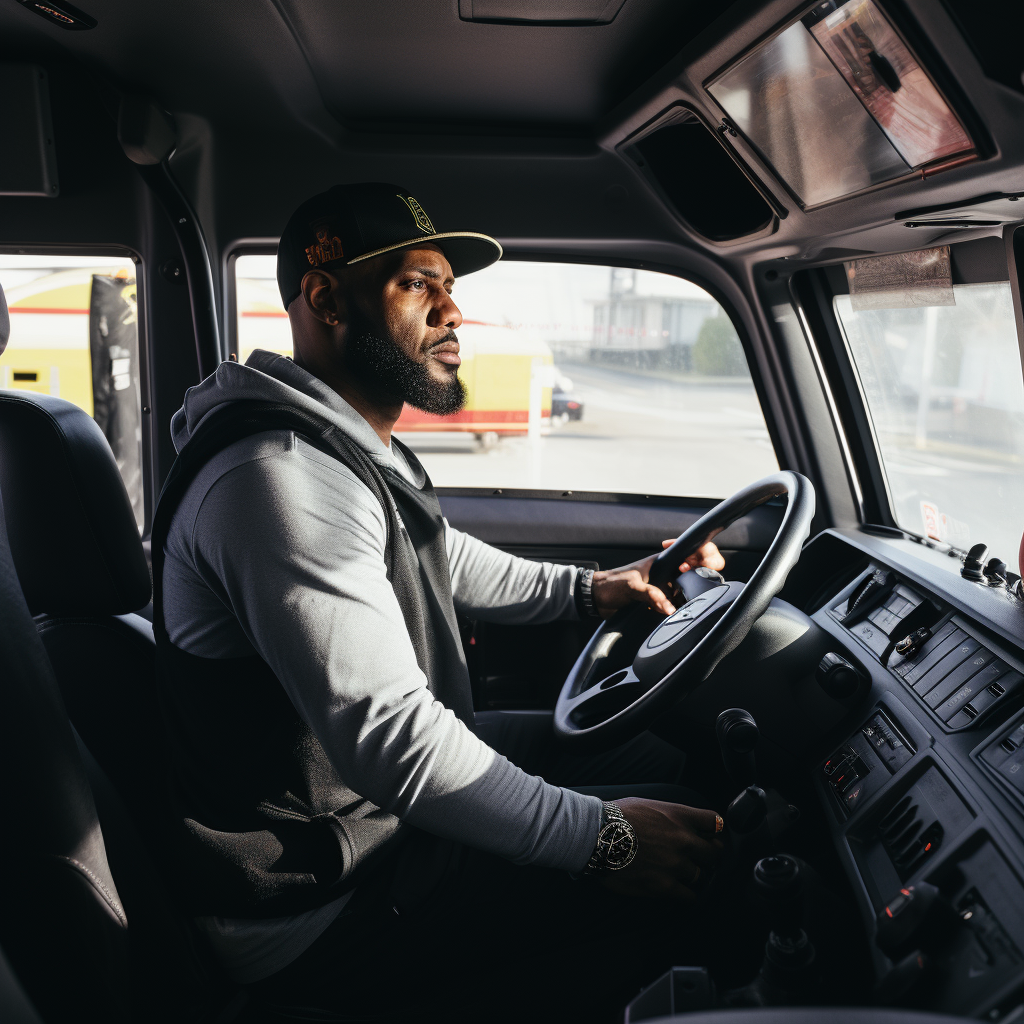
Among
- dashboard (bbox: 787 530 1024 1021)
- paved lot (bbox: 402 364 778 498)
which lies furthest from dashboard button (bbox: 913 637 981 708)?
paved lot (bbox: 402 364 778 498)

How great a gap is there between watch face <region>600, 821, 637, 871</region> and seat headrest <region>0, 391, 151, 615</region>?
3.07ft

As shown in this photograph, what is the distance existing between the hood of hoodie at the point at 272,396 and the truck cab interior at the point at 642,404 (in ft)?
0.82

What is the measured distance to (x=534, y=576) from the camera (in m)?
2.06

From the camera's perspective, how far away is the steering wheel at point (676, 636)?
135 cm

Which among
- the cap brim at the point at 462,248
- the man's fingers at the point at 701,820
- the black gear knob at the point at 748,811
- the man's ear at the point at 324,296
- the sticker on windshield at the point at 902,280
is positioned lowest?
the man's fingers at the point at 701,820

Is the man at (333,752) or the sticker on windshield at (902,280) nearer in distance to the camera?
the man at (333,752)

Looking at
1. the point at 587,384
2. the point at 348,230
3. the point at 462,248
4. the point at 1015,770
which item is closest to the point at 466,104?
the point at 462,248

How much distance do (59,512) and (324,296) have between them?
0.62 meters

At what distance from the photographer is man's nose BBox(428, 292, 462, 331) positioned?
5.51ft

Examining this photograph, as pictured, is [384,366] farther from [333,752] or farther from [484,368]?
[484,368]

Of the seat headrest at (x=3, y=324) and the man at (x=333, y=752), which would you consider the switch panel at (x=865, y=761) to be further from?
the seat headrest at (x=3, y=324)

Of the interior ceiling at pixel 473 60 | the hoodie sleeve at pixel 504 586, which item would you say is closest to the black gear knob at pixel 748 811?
the hoodie sleeve at pixel 504 586

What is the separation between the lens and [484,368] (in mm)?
2873

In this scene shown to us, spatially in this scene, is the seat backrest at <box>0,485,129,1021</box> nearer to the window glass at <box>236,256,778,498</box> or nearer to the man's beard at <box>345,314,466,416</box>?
the man's beard at <box>345,314,466,416</box>
